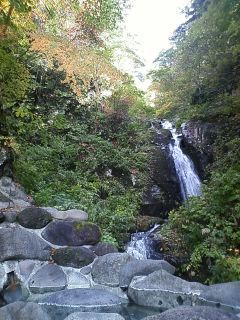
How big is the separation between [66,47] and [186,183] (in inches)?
225

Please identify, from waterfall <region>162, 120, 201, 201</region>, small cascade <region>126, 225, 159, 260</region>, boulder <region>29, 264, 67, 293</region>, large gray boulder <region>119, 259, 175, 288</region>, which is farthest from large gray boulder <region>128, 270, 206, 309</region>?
waterfall <region>162, 120, 201, 201</region>

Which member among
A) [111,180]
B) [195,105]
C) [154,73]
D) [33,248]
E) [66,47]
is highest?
[154,73]

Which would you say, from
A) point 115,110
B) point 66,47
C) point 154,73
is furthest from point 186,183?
point 154,73

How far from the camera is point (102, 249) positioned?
5207 millimetres

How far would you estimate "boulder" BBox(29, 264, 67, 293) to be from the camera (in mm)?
4621

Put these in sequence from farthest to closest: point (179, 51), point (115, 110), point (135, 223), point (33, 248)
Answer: point (179, 51)
point (115, 110)
point (135, 223)
point (33, 248)

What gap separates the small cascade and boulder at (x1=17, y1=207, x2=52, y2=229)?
2.37 meters

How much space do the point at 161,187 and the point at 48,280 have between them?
262 inches

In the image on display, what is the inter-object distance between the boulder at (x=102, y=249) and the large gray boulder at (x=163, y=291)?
2.74ft

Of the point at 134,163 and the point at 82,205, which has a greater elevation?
the point at 134,163

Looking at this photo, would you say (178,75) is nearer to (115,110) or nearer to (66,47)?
(115,110)

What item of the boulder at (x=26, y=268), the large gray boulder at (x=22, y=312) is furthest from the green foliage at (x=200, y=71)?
the large gray boulder at (x=22, y=312)

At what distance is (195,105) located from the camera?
14844 millimetres

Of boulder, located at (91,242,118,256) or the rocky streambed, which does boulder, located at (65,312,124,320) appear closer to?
the rocky streambed
